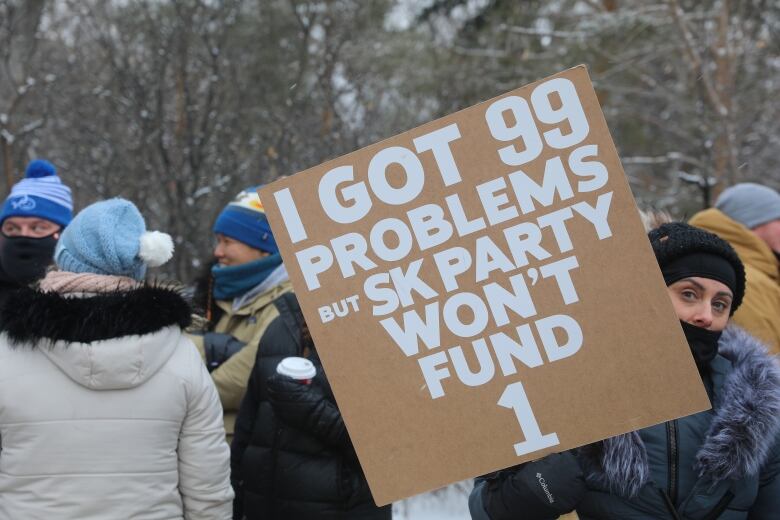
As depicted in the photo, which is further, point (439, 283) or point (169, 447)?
point (169, 447)

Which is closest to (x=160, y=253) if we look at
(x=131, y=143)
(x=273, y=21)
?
(x=131, y=143)

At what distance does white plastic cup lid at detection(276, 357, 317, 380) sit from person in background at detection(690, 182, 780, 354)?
1.77 m

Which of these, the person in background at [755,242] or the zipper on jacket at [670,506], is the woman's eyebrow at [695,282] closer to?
the zipper on jacket at [670,506]

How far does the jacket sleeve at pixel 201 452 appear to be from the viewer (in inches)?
101

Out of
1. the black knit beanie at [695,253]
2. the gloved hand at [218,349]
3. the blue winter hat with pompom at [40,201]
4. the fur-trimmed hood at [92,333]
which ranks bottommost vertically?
the black knit beanie at [695,253]

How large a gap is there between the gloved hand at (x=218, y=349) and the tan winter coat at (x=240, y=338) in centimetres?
3

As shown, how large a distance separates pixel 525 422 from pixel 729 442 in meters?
0.51

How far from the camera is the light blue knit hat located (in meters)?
2.59

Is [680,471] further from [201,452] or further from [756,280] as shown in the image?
[756,280]

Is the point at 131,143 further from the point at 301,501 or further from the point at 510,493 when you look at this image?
the point at 510,493

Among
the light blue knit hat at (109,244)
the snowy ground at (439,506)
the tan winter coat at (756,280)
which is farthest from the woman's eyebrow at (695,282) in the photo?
the snowy ground at (439,506)

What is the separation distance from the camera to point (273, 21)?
1513cm

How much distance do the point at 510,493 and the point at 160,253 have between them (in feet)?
4.19

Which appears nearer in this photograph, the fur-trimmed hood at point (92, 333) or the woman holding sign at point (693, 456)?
the woman holding sign at point (693, 456)
